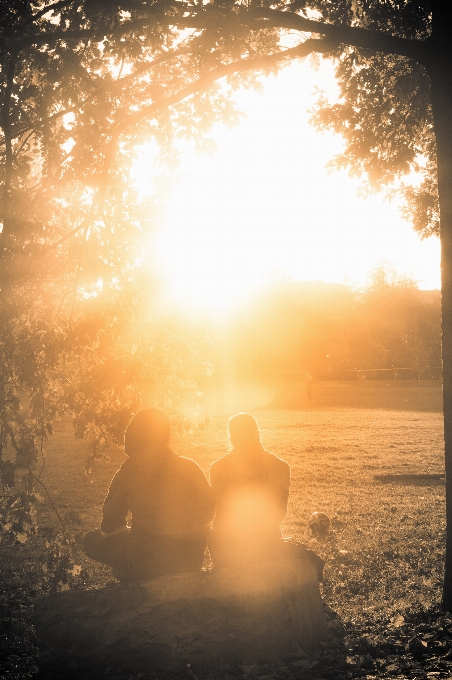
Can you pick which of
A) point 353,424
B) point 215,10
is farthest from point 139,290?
point 353,424

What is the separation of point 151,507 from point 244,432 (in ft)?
3.16

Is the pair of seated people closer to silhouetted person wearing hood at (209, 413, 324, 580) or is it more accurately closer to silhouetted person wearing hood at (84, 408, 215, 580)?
silhouetted person wearing hood at (84, 408, 215, 580)

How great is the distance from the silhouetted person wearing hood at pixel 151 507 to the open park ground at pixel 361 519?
96 cm

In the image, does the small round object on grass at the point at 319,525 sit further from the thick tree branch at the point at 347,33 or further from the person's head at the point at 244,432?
the thick tree branch at the point at 347,33

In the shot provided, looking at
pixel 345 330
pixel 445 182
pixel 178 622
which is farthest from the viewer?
pixel 345 330

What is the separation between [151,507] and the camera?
520cm

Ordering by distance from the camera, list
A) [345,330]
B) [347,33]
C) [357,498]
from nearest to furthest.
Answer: [347,33] < [357,498] < [345,330]

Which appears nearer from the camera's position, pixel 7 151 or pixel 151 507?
pixel 151 507

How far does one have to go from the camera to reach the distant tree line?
69062mm

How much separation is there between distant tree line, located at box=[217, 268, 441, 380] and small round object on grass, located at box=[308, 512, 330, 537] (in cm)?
5744

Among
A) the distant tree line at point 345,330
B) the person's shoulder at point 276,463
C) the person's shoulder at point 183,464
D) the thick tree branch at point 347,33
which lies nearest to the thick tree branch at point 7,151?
the thick tree branch at point 347,33

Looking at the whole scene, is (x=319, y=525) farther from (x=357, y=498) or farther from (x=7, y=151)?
(x=7, y=151)

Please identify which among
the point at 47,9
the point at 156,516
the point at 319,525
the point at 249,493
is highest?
the point at 47,9

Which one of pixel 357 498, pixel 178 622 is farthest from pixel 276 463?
pixel 357 498
